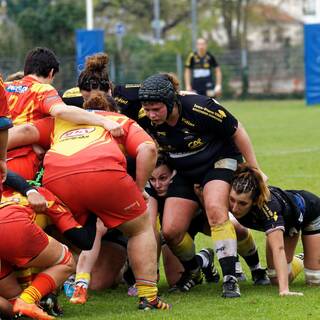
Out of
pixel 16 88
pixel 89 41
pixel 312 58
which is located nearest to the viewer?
pixel 16 88

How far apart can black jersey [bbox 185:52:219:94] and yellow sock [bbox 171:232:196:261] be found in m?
16.7

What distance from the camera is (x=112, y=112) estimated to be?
21.1ft

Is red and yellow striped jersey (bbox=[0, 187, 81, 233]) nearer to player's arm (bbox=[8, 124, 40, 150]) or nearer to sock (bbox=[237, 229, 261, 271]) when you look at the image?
player's arm (bbox=[8, 124, 40, 150])

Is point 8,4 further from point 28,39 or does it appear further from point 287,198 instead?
point 287,198

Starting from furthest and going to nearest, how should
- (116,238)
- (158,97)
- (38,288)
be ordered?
(116,238) < (158,97) < (38,288)

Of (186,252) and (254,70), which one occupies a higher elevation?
(186,252)

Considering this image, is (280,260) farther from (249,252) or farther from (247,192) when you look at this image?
(249,252)

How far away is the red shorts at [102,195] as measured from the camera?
5805 mm

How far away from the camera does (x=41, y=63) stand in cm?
695

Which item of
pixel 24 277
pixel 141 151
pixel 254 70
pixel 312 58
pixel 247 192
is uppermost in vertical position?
pixel 141 151

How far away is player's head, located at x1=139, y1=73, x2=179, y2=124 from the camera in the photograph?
21.0 ft

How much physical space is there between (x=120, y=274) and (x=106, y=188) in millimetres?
1546

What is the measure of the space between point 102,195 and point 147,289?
27.3 inches

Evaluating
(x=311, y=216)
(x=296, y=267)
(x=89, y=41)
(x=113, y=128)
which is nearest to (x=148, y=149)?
(x=113, y=128)
